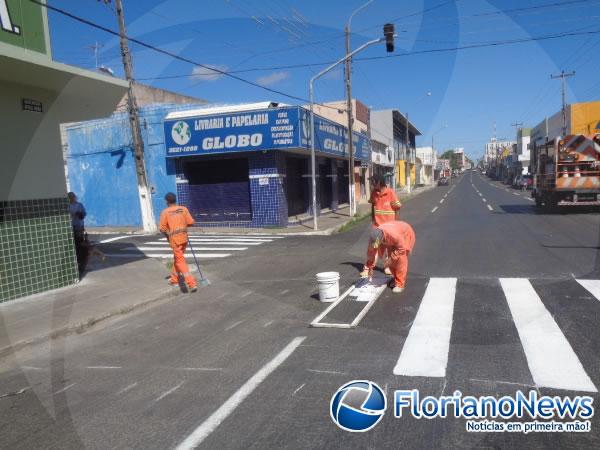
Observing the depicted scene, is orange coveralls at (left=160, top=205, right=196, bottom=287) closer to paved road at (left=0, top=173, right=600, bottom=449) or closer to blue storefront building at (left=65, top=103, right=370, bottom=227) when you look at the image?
paved road at (left=0, top=173, right=600, bottom=449)

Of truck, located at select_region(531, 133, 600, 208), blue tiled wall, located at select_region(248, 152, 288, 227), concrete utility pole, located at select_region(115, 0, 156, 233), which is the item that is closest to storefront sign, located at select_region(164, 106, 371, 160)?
blue tiled wall, located at select_region(248, 152, 288, 227)

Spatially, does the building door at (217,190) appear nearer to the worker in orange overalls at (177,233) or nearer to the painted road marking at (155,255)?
the painted road marking at (155,255)

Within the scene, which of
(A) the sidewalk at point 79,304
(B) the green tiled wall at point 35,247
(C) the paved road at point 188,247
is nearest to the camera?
(A) the sidewalk at point 79,304

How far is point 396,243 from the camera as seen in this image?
720 cm

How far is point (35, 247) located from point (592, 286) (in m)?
9.16

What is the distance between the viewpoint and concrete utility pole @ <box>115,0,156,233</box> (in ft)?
55.7

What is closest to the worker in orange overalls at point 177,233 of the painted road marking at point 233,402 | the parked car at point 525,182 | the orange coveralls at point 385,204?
the orange coveralls at point 385,204

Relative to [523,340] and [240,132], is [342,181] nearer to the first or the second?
[240,132]

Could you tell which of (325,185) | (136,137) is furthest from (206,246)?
(325,185)

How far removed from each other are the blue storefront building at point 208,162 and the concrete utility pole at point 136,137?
0.65 m

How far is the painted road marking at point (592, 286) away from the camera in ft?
22.3

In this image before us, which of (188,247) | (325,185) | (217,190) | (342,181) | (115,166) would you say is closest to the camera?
(188,247)

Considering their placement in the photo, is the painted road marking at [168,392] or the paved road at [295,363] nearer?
the paved road at [295,363]

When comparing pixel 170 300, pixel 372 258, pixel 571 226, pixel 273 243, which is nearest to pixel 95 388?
pixel 170 300
